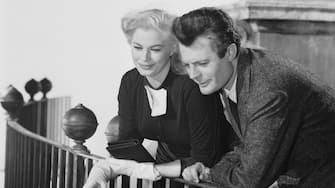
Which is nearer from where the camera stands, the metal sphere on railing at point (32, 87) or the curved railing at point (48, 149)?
the curved railing at point (48, 149)

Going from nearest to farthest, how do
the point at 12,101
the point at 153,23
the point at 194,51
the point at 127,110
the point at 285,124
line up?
the point at 285,124, the point at 194,51, the point at 153,23, the point at 127,110, the point at 12,101

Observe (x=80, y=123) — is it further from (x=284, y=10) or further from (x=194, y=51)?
(x=284, y=10)

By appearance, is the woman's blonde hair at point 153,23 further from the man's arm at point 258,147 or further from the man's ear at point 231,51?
the man's arm at point 258,147

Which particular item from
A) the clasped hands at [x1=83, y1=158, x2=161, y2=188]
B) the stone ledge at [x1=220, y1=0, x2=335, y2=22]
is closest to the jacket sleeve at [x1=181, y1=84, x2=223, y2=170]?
the clasped hands at [x1=83, y1=158, x2=161, y2=188]

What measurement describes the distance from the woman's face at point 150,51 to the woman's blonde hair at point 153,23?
0.01 meters


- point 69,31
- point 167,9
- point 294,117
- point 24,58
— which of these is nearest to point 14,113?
point 24,58

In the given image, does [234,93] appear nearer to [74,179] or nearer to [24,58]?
[74,179]

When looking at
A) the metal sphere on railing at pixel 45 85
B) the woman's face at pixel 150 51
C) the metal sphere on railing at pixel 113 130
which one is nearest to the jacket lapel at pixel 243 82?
the woman's face at pixel 150 51

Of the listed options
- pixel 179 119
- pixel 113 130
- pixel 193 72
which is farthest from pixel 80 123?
pixel 193 72

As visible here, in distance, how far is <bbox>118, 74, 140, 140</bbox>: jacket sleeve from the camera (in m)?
2.18

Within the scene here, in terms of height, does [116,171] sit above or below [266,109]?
below

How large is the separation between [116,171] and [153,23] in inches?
18.0

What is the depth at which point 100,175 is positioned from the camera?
224cm

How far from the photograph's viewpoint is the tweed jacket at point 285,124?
6.14 ft
